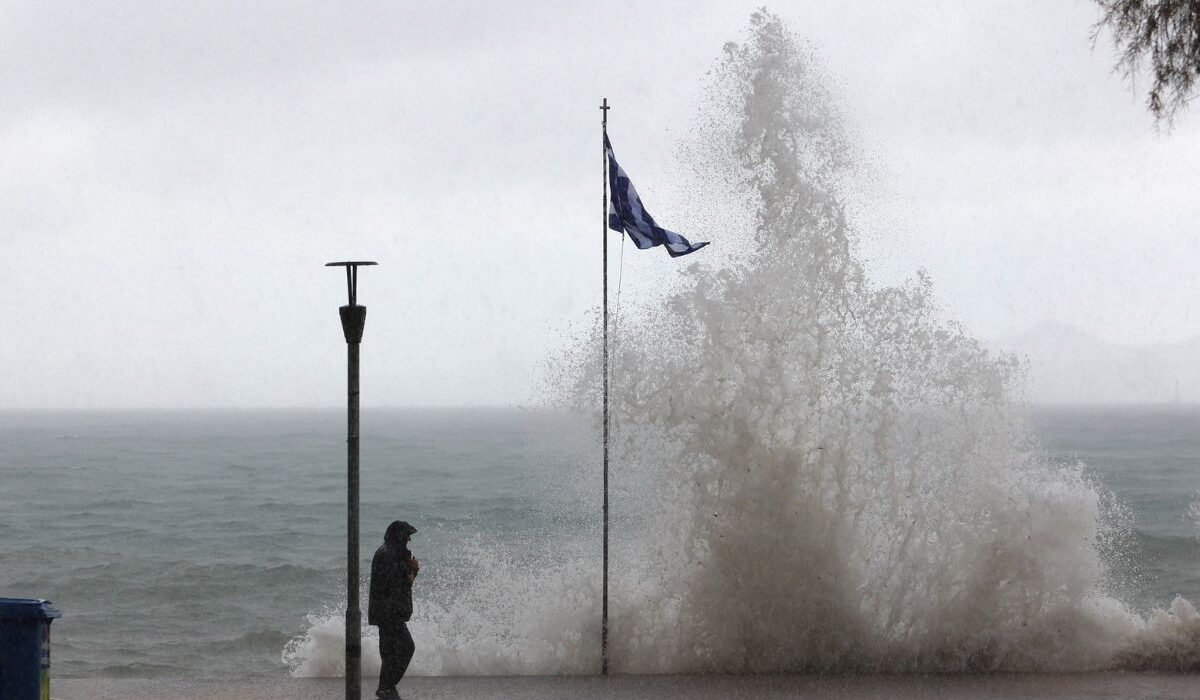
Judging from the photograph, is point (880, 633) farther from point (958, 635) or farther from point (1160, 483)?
point (1160, 483)

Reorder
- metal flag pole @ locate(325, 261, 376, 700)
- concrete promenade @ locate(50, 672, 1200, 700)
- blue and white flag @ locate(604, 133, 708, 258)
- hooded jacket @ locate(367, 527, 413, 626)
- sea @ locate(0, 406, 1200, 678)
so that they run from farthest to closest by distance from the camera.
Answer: sea @ locate(0, 406, 1200, 678) < blue and white flag @ locate(604, 133, 708, 258) < concrete promenade @ locate(50, 672, 1200, 700) < hooded jacket @ locate(367, 527, 413, 626) < metal flag pole @ locate(325, 261, 376, 700)

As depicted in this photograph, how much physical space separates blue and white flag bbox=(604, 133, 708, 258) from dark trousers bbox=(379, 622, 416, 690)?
4310 mm

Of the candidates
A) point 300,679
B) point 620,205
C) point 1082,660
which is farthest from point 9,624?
point 1082,660

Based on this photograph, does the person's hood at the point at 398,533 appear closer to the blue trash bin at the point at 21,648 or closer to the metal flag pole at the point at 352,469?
the metal flag pole at the point at 352,469

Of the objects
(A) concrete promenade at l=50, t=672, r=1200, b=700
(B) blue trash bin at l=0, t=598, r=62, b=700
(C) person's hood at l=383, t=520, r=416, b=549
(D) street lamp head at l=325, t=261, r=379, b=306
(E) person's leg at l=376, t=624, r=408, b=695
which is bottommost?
(A) concrete promenade at l=50, t=672, r=1200, b=700

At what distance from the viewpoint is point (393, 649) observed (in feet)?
31.7

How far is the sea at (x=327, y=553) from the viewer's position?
1432cm

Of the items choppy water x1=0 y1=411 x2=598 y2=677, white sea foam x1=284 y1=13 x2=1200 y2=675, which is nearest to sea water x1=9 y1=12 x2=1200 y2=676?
white sea foam x1=284 y1=13 x2=1200 y2=675

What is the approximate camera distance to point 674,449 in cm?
1352

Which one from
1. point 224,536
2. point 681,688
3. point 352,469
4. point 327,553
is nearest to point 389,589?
point 352,469

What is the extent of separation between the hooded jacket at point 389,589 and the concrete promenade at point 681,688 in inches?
27.4

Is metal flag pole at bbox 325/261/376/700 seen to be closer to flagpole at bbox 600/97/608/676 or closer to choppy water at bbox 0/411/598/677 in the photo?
flagpole at bbox 600/97/608/676

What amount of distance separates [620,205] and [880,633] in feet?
16.7

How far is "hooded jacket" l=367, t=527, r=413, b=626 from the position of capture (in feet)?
31.5
